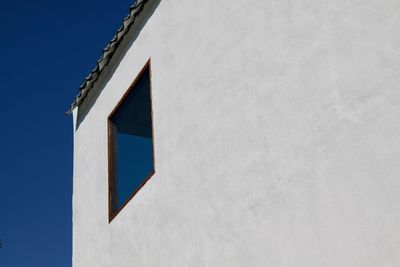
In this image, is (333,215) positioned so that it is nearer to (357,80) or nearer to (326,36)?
(357,80)

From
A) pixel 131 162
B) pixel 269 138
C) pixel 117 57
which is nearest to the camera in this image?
pixel 269 138

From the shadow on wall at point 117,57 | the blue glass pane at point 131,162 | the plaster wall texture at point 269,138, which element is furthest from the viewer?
the shadow on wall at point 117,57

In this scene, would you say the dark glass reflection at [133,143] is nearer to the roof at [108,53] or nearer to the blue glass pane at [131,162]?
the blue glass pane at [131,162]

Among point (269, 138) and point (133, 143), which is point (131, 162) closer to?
point (133, 143)

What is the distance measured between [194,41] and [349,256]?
3018 mm

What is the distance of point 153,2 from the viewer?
7.45 meters

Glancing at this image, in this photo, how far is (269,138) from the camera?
4.92 meters

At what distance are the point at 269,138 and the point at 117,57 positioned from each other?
3692mm

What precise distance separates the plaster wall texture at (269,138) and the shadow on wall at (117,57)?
186 millimetres

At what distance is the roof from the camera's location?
759 centimetres

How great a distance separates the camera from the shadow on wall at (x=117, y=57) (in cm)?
754

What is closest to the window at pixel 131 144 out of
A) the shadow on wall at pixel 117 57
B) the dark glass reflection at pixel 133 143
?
the dark glass reflection at pixel 133 143

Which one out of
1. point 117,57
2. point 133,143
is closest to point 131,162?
point 133,143

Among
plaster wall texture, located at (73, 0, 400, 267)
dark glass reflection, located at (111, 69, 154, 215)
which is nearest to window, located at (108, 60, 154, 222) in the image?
dark glass reflection, located at (111, 69, 154, 215)
